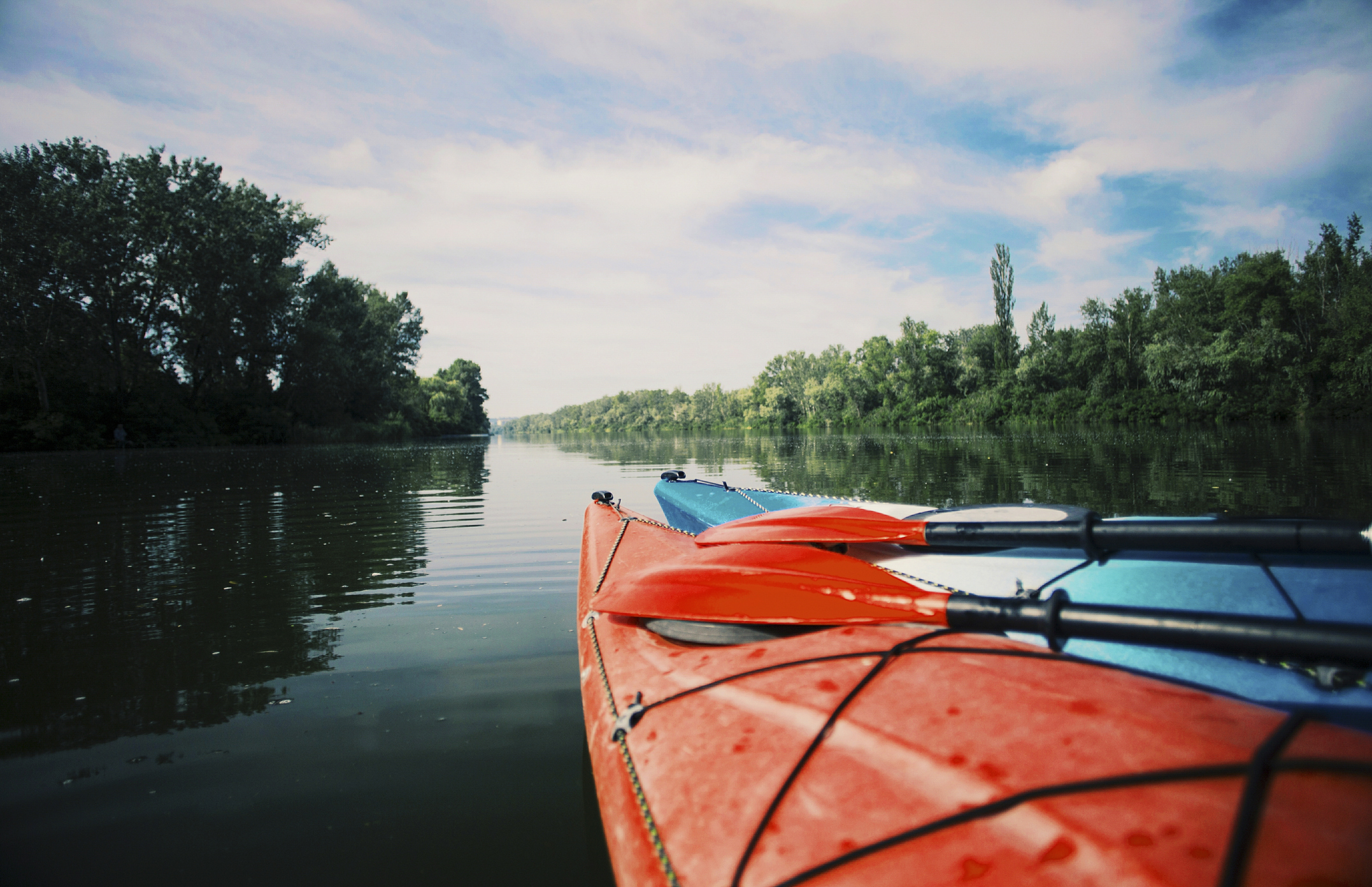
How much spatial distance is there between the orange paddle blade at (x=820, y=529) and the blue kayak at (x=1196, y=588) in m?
0.12

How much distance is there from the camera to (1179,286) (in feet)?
131

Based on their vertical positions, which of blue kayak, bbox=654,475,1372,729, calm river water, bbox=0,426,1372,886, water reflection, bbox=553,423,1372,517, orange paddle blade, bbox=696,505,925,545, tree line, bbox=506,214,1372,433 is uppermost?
tree line, bbox=506,214,1372,433

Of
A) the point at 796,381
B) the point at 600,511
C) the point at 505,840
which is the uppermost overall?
the point at 796,381

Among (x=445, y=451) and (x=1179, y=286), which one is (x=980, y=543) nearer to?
(x=445, y=451)

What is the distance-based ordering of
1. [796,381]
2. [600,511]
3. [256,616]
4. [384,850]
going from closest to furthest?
[384,850], [256,616], [600,511], [796,381]

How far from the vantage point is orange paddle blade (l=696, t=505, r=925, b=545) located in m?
2.95

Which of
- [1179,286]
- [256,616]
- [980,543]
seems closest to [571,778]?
[980,543]

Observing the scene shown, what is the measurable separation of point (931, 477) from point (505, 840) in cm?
1047

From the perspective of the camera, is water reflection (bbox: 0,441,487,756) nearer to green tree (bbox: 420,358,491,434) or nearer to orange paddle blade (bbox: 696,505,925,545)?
orange paddle blade (bbox: 696,505,925,545)

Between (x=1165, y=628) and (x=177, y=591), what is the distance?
5.52m

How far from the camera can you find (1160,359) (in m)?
31.8

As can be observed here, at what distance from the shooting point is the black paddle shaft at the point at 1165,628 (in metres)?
1.20

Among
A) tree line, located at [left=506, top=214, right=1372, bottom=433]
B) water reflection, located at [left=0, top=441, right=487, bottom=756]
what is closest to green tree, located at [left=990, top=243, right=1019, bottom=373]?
tree line, located at [left=506, top=214, right=1372, bottom=433]

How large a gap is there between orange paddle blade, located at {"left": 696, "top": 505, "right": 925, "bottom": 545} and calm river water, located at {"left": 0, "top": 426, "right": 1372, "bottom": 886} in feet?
3.42
